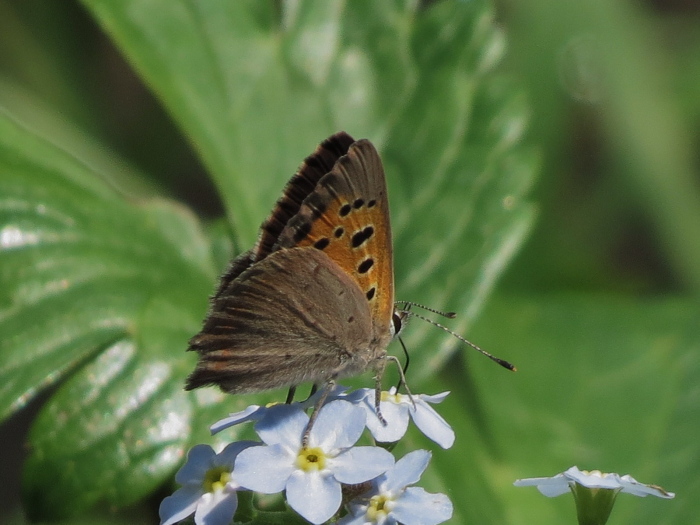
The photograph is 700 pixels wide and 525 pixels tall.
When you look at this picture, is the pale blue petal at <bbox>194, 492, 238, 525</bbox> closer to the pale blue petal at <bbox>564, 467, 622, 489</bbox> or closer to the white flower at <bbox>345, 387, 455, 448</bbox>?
the white flower at <bbox>345, 387, 455, 448</bbox>

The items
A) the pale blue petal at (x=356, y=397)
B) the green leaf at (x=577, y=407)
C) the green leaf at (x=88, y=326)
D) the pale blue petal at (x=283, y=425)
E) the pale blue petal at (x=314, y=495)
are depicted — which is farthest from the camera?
the green leaf at (x=577, y=407)

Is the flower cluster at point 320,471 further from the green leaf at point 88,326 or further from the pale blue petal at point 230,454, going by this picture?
the green leaf at point 88,326

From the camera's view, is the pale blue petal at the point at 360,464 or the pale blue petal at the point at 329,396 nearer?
the pale blue petal at the point at 360,464

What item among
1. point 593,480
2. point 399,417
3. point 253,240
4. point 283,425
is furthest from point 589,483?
point 253,240

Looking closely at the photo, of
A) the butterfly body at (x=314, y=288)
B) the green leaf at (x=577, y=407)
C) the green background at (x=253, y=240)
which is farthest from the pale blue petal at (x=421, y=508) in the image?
the green leaf at (x=577, y=407)

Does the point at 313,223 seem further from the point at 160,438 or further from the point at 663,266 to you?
the point at 663,266

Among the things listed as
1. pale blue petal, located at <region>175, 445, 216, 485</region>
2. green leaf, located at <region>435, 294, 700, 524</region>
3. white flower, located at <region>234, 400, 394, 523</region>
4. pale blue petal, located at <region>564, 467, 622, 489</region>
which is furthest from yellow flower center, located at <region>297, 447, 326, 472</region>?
green leaf, located at <region>435, 294, 700, 524</region>

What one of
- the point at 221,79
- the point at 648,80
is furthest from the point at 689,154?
the point at 221,79

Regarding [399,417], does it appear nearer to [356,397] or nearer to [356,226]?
[356,397]
